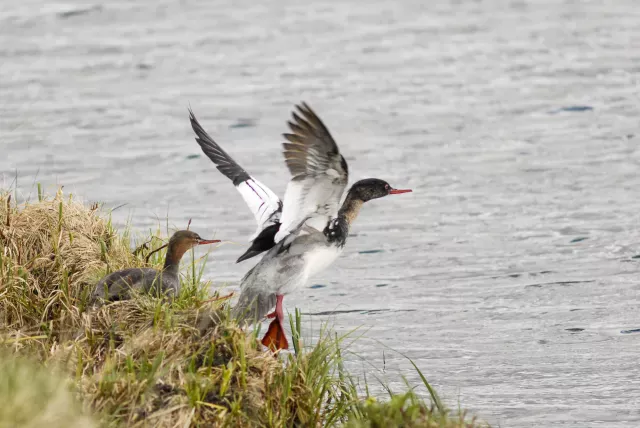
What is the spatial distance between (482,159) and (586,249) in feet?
11.0

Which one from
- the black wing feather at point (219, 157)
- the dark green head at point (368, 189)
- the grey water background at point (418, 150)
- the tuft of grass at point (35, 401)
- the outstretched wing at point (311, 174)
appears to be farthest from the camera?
the grey water background at point (418, 150)

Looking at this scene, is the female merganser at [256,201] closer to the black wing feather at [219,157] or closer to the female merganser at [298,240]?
the black wing feather at [219,157]

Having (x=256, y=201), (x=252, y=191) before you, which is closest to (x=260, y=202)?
(x=256, y=201)

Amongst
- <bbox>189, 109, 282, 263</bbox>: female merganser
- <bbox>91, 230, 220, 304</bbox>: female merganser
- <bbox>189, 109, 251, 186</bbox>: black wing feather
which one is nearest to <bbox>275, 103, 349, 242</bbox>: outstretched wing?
<bbox>189, 109, 282, 263</bbox>: female merganser

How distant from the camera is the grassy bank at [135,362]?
17.0 feet

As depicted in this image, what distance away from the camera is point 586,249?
11.1 m

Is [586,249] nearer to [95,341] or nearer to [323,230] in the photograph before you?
[323,230]

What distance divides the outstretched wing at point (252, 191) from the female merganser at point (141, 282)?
2.01 ft

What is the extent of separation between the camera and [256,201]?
7562 mm

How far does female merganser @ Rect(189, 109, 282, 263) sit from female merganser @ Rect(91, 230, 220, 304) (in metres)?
0.56

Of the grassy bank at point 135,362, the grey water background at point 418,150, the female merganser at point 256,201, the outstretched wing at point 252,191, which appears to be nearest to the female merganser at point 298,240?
the female merganser at point 256,201

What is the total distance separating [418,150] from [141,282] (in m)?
8.58

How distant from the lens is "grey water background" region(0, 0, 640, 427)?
8664 mm

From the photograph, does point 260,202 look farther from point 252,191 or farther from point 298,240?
point 298,240
